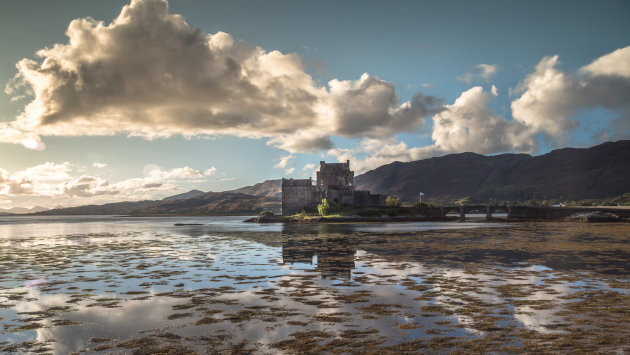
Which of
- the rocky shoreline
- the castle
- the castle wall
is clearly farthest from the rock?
the castle wall

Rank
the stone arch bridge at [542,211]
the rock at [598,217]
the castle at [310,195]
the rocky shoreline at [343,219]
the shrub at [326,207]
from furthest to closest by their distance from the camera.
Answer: the castle at [310,195] → the stone arch bridge at [542,211] → the shrub at [326,207] → the rocky shoreline at [343,219] → the rock at [598,217]

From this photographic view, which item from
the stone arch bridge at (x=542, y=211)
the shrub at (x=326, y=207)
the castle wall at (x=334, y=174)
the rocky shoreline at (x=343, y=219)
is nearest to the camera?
the rocky shoreline at (x=343, y=219)

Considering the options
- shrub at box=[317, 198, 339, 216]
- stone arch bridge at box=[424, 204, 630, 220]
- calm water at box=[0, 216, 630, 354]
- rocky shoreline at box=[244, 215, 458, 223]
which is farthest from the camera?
stone arch bridge at box=[424, 204, 630, 220]

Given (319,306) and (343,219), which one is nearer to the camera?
(319,306)

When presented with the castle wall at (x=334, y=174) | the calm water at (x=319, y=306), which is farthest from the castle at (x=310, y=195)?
the calm water at (x=319, y=306)

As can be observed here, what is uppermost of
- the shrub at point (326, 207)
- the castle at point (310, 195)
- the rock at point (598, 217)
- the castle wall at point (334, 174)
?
the castle wall at point (334, 174)

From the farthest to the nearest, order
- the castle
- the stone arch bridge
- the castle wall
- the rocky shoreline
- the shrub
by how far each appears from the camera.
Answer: the castle wall
the castle
the stone arch bridge
the shrub
the rocky shoreline

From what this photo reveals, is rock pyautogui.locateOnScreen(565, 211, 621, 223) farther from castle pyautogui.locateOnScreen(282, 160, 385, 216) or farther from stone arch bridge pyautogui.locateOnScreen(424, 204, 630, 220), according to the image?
castle pyautogui.locateOnScreen(282, 160, 385, 216)

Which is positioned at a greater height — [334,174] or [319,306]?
[334,174]

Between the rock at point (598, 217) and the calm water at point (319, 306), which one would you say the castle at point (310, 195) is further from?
the calm water at point (319, 306)

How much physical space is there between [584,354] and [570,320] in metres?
3.12

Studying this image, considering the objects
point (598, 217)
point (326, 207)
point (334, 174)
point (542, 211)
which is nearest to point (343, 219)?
point (326, 207)

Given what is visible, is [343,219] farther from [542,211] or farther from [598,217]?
[598,217]

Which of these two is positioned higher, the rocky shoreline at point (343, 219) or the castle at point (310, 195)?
the castle at point (310, 195)
